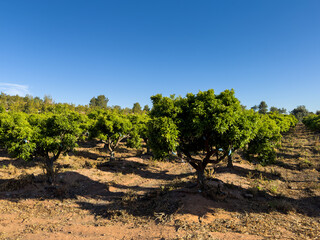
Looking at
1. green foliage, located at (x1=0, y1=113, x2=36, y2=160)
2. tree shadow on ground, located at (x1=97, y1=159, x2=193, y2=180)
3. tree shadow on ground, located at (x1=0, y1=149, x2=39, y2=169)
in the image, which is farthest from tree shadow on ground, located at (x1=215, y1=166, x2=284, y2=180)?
tree shadow on ground, located at (x1=0, y1=149, x2=39, y2=169)

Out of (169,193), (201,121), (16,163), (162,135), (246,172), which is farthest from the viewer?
(16,163)

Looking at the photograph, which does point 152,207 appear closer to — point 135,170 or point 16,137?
point 135,170

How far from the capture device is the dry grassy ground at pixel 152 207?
8836mm

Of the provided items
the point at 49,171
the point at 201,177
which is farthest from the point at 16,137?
the point at 201,177

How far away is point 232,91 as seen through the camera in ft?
38.3

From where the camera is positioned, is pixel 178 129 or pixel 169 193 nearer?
pixel 178 129

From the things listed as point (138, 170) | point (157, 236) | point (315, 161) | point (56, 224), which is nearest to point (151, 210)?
point (157, 236)

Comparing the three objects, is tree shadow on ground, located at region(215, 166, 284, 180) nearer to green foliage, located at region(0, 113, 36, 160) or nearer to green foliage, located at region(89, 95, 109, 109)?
green foliage, located at region(0, 113, 36, 160)

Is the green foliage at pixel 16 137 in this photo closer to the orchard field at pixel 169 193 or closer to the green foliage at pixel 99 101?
the orchard field at pixel 169 193

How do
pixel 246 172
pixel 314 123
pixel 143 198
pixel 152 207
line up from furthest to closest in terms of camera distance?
pixel 314 123
pixel 246 172
pixel 143 198
pixel 152 207

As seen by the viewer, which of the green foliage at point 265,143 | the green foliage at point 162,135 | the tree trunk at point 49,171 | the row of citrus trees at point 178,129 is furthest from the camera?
the green foliage at point 265,143

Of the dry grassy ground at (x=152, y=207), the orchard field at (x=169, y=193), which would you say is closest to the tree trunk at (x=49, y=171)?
the orchard field at (x=169, y=193)

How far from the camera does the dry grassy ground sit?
884cm

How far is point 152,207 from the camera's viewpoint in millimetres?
11789
